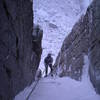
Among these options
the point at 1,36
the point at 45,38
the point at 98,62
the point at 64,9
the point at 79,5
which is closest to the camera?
the point at 1,36

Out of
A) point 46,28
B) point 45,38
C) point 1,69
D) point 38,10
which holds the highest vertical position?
point 38,10

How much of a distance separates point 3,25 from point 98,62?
1328 mm

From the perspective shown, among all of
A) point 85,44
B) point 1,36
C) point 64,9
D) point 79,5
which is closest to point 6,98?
point 1,36

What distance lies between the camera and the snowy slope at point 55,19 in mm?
21703

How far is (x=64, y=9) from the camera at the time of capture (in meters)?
27.3

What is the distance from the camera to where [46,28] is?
2294 centimetres

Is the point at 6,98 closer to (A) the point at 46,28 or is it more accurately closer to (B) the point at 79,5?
(A) the point at 46,28

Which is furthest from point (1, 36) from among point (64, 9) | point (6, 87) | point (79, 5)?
point (79, 5)

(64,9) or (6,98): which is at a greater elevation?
(64,9)

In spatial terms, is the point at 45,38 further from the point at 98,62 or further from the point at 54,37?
the point at 98,62

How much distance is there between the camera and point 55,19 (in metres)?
24.9

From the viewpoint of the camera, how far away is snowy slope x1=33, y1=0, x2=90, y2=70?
21.7m

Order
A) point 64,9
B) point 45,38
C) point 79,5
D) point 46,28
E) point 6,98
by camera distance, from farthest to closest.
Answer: point 79,5
point 64,9
point 46,28
point 45,38
point 6,98

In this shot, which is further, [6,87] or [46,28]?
[46,28]
